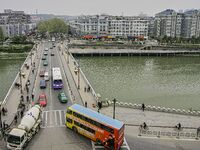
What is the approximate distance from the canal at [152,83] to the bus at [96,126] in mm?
16380

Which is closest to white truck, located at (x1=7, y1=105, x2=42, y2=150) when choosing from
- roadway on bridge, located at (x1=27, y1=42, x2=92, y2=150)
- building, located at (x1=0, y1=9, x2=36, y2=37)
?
roadway on bridge, located at (x1=27, y1=42, x2=92, y2=150)

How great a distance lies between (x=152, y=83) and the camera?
169 feet

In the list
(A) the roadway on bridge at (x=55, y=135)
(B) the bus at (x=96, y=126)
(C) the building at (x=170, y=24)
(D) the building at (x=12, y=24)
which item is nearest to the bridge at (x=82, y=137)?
(A) the roadway on bridge at (x=55, y=135)

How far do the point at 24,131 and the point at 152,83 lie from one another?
117 ft

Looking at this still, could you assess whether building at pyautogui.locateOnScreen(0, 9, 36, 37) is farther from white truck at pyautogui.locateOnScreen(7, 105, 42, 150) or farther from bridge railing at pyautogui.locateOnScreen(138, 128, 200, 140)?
bridge railing at pyautogui.locateOnScreen(138, 128, 200, 140)

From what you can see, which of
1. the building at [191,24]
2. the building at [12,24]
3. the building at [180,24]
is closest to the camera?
the building at [191,24]

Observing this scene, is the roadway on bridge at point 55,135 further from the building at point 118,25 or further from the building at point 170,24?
the building at point 170,24

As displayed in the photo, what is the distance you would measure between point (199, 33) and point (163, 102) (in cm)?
11080

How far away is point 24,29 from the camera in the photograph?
560ft

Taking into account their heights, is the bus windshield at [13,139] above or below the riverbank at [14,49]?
below

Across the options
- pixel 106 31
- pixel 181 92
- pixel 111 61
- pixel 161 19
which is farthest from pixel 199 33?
pixel 181 92

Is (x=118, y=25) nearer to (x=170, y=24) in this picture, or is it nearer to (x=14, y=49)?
(x=170, y=24)

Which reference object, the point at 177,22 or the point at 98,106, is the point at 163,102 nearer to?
the point at 98,106

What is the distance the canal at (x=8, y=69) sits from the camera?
149ft
